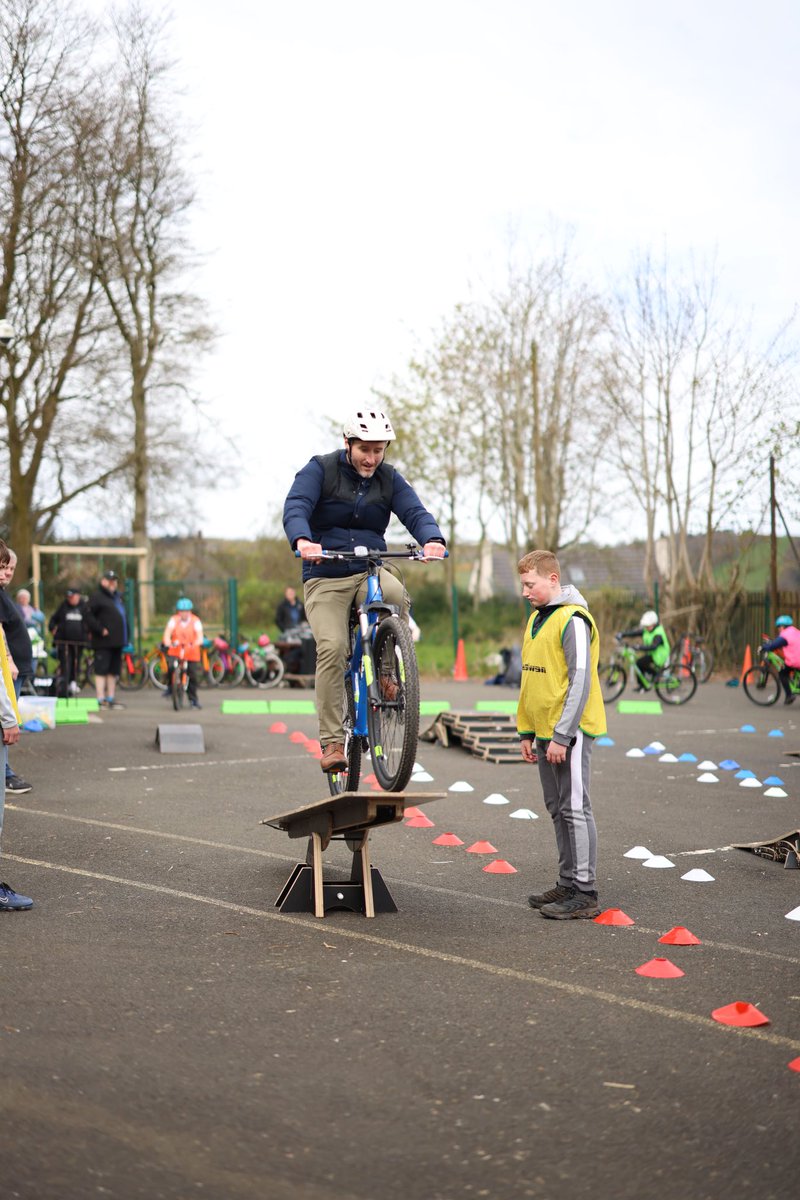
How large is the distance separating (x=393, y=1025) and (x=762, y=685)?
1816 centimetres

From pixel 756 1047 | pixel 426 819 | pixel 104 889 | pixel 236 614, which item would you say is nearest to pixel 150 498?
pixel 236 614

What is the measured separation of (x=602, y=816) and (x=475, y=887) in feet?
9.55

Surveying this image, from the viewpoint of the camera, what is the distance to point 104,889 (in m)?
6.82

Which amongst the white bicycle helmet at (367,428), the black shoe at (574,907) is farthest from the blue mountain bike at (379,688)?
the black shoe at (574,907)

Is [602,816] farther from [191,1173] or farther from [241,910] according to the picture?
[191,1173]

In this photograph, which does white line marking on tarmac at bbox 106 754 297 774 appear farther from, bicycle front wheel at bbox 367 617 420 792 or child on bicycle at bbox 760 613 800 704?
child on bicycle at bbox 760 613 800 704

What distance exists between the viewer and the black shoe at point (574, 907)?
625cm

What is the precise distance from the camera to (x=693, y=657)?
25.8m

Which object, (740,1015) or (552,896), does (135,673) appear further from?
(740,1015)

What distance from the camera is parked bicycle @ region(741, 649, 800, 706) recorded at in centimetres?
2064

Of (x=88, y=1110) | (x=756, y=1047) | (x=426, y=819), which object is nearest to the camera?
(x=88, y=1110)

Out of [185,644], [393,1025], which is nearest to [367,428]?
[393,1025]

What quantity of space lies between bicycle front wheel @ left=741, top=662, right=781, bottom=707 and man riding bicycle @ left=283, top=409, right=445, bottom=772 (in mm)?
15127

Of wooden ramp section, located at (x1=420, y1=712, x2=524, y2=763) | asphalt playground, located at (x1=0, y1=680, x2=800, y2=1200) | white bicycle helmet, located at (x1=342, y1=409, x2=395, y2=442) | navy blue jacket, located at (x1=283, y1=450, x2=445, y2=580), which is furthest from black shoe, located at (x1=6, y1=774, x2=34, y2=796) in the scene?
white bicycle helmet, located at (x1=342, y1=409, x2=395, y2=442)
